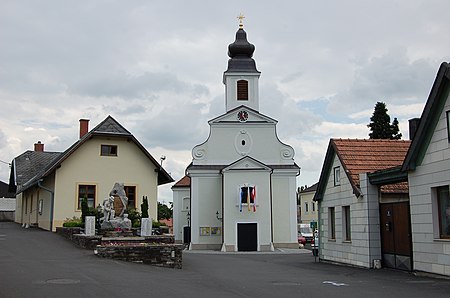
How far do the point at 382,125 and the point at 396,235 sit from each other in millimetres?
26735

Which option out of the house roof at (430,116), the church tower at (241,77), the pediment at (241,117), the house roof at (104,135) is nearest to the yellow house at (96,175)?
the house roof at (104,135)

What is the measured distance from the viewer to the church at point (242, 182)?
42562 mm

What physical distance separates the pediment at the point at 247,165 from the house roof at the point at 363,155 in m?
18.9

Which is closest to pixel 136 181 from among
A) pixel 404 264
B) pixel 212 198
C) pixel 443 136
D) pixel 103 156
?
pixel 103 156

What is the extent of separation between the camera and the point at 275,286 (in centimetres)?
1441

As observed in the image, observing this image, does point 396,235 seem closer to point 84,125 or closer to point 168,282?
point 168,282

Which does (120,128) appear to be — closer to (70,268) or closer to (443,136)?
(70,268)

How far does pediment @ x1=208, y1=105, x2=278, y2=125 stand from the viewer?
4722 cm

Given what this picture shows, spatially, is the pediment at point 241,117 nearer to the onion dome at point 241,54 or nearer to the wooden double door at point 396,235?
the onion dome at point 241,54

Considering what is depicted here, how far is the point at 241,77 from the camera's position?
50312 millimetres

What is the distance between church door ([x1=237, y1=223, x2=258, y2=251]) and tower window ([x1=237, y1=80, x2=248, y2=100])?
12.5 m

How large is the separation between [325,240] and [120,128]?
658 inches

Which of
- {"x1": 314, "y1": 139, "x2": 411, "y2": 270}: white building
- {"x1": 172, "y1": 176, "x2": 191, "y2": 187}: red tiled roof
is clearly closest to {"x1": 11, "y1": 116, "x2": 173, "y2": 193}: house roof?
{"x1": 314, "y1": 139, "x2": 411, "y2": 270}: white building

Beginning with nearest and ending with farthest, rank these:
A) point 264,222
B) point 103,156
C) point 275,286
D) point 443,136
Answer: point 275,286 < point 443,136 < point 103,156 < point 264,222
